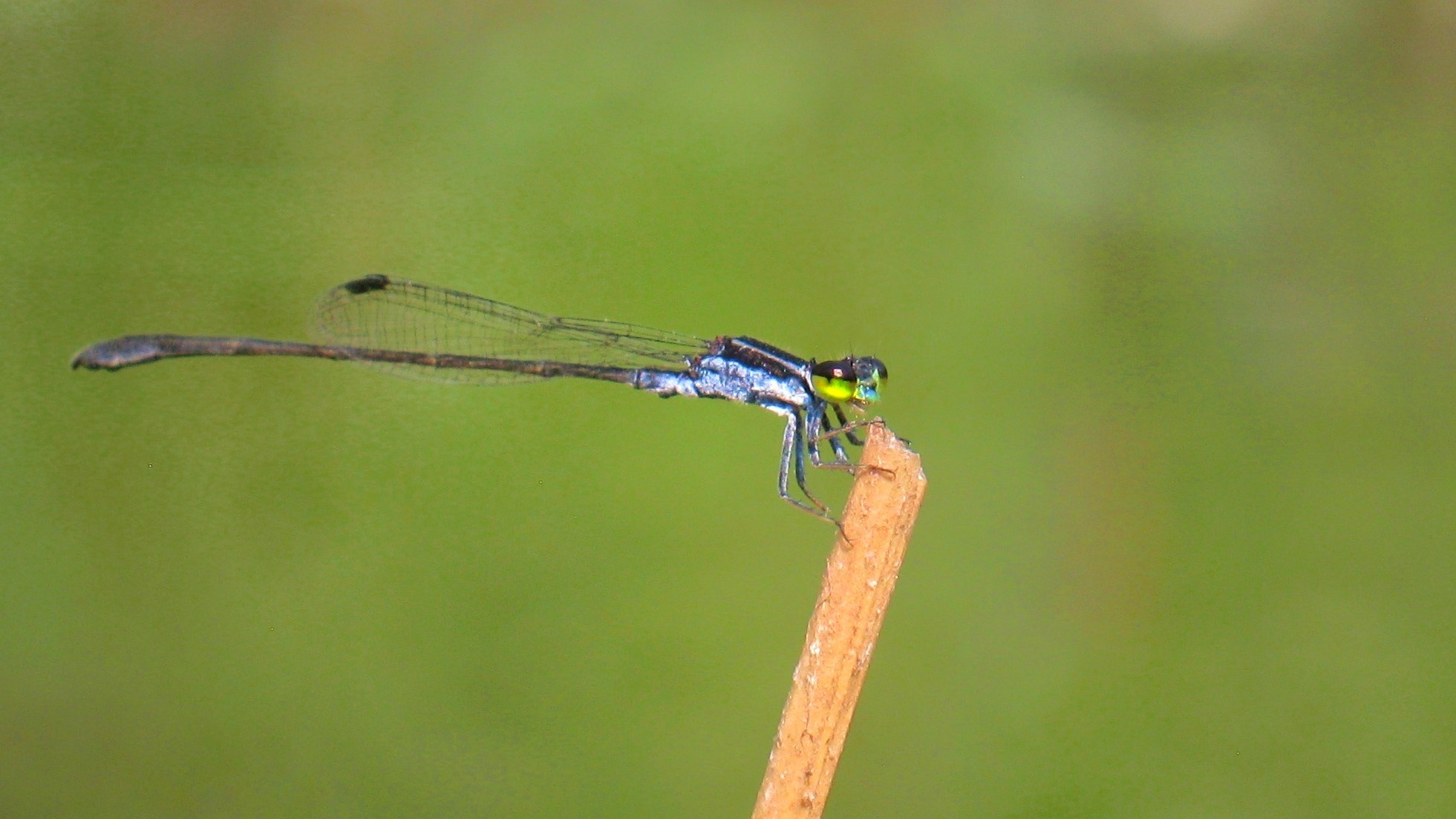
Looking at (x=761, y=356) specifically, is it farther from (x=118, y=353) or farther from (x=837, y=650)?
(x=118, y=353)

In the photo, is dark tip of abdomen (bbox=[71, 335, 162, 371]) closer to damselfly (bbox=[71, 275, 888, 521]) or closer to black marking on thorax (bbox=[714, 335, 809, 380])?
damselfly (bbox=[71, 275, 888, 521])

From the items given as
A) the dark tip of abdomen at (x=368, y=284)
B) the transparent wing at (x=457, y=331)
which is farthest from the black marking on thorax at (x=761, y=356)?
the dark tip of abdomen at (x=368, y=284)

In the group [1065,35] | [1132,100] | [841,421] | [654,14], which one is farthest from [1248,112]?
[841,421]

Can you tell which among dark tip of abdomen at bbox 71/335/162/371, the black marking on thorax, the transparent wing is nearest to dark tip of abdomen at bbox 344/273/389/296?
the transparent wing

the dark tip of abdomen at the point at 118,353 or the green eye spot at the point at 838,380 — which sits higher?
the green eye spot at the point at 838,380

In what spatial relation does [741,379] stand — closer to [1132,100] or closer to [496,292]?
[496,292]

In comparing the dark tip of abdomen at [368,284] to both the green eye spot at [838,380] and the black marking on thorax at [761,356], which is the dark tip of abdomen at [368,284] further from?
the green eye spot at [838,380]
